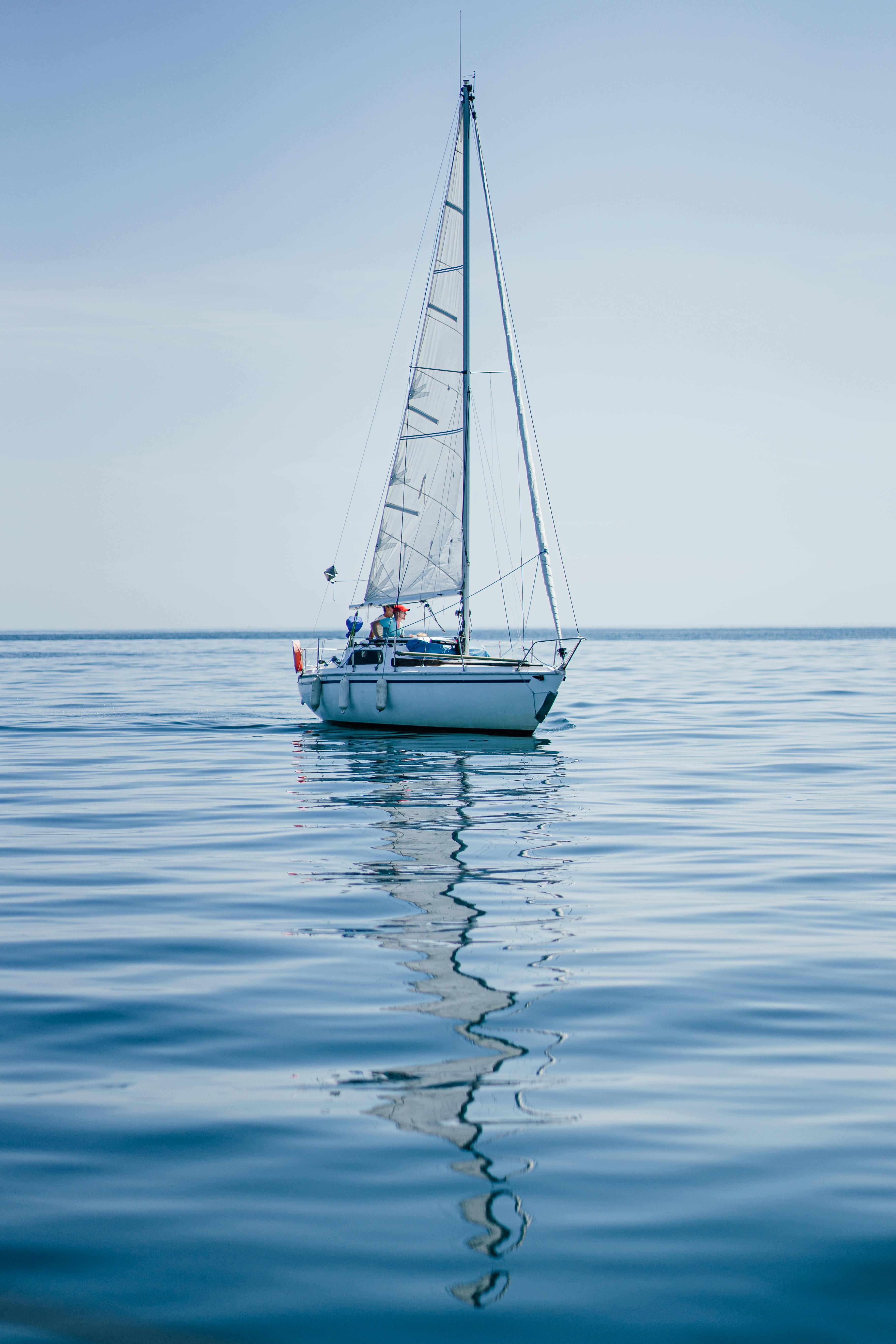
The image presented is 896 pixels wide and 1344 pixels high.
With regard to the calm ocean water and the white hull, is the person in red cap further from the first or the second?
the calm ocean water

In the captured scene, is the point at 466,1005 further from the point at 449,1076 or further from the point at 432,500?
the point at 432,500

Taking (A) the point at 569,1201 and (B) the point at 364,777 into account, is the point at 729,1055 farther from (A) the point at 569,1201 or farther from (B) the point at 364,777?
(B) the point at 364,777

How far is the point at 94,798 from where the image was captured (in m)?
21.2

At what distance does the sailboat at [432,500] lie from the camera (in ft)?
116

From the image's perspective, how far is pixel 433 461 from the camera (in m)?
37.7

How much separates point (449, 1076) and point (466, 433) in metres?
31.6

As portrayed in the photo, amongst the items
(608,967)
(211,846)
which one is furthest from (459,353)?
(608,967)

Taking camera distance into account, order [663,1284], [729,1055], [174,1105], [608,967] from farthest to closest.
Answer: [608,967] → [729,1055] → [174,1105] → [663,1284]

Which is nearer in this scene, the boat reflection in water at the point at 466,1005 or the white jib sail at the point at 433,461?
the boat reflection in water at the point at 466,1005

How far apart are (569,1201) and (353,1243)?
41.0 inches

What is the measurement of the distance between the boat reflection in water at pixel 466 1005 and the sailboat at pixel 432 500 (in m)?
13.8

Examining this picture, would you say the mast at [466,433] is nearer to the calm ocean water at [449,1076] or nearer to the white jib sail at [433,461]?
the white jib sail at [433,461]

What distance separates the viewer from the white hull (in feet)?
106

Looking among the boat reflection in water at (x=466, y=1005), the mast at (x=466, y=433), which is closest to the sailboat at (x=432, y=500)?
the mast at (x=466, y=433)
